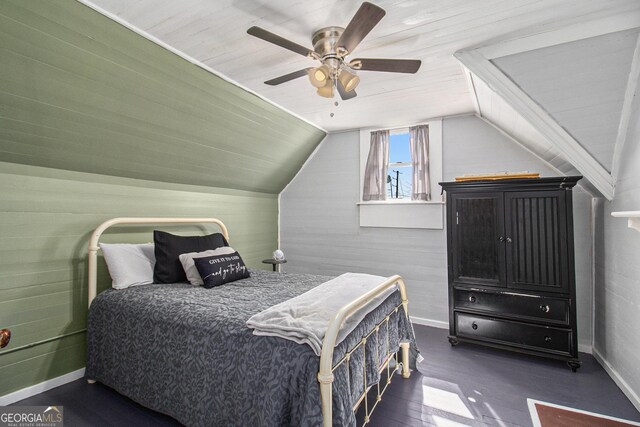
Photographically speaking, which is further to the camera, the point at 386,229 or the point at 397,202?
the point at 386,229

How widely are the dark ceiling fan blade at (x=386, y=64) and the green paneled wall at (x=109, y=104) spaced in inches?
52.6

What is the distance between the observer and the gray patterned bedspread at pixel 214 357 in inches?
60.2

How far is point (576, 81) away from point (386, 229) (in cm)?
249

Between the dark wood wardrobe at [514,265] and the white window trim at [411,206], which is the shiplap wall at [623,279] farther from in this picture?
the white window trim at [411,206]

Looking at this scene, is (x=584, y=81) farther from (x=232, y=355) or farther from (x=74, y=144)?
(x=74, y=144)

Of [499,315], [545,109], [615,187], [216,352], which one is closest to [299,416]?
[216,352]

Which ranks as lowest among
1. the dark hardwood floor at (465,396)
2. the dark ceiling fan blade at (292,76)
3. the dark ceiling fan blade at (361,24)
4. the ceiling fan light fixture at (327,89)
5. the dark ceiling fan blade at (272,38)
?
the dark hardwood floor at (465,396)

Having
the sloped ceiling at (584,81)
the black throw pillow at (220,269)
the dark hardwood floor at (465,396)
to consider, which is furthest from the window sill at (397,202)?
the black throw pillow at (220,269)

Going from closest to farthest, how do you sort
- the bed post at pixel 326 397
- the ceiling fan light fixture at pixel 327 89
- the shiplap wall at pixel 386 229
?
1. the bed post at pixel 326 397
2. the ceiling fan light fixture at pixel 327 89
3. the shiplap wall at pixel 386 229

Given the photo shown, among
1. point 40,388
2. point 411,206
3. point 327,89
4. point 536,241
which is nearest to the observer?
point 327,89

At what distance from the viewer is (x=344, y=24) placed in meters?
2.04

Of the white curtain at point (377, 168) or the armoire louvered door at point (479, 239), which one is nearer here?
the armoire louvered door at point (479, 239)

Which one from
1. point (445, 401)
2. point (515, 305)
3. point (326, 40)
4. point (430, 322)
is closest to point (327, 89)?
point (326, 40)

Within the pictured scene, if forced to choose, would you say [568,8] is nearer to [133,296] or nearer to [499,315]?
[499,315]
